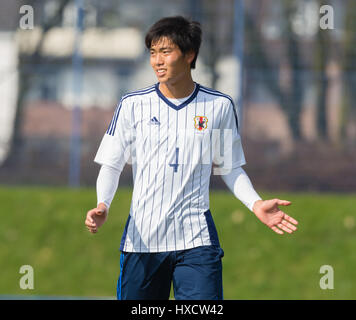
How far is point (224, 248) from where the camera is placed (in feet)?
39.3

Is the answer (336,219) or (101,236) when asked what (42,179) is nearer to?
(101,236)

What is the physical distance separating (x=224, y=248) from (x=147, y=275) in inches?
262

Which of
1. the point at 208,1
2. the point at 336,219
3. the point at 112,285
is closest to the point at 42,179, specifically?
the point at 112,285

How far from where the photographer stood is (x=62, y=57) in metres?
14.1

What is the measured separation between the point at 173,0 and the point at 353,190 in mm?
4280

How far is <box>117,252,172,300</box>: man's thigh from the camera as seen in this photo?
539cm

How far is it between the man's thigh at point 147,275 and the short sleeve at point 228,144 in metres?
0.73

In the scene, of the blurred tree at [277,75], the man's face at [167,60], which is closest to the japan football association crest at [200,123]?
the man's face at [167,60]

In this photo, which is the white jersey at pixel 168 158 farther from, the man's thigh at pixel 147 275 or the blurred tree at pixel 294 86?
the blurred tree at pixel 294 86

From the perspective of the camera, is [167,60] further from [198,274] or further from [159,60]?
[198,274]

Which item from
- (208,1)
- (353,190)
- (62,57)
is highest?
(208,1)

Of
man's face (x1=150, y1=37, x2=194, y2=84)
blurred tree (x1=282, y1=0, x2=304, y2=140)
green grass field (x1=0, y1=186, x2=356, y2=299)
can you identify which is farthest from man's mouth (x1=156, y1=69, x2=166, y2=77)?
blurred tree (x1=282, y1=0, x2=304, y2=140)

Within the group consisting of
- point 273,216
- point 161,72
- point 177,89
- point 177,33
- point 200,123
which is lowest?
point 273,216

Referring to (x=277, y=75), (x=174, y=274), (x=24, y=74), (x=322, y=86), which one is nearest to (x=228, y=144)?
(x=174, y=274)
